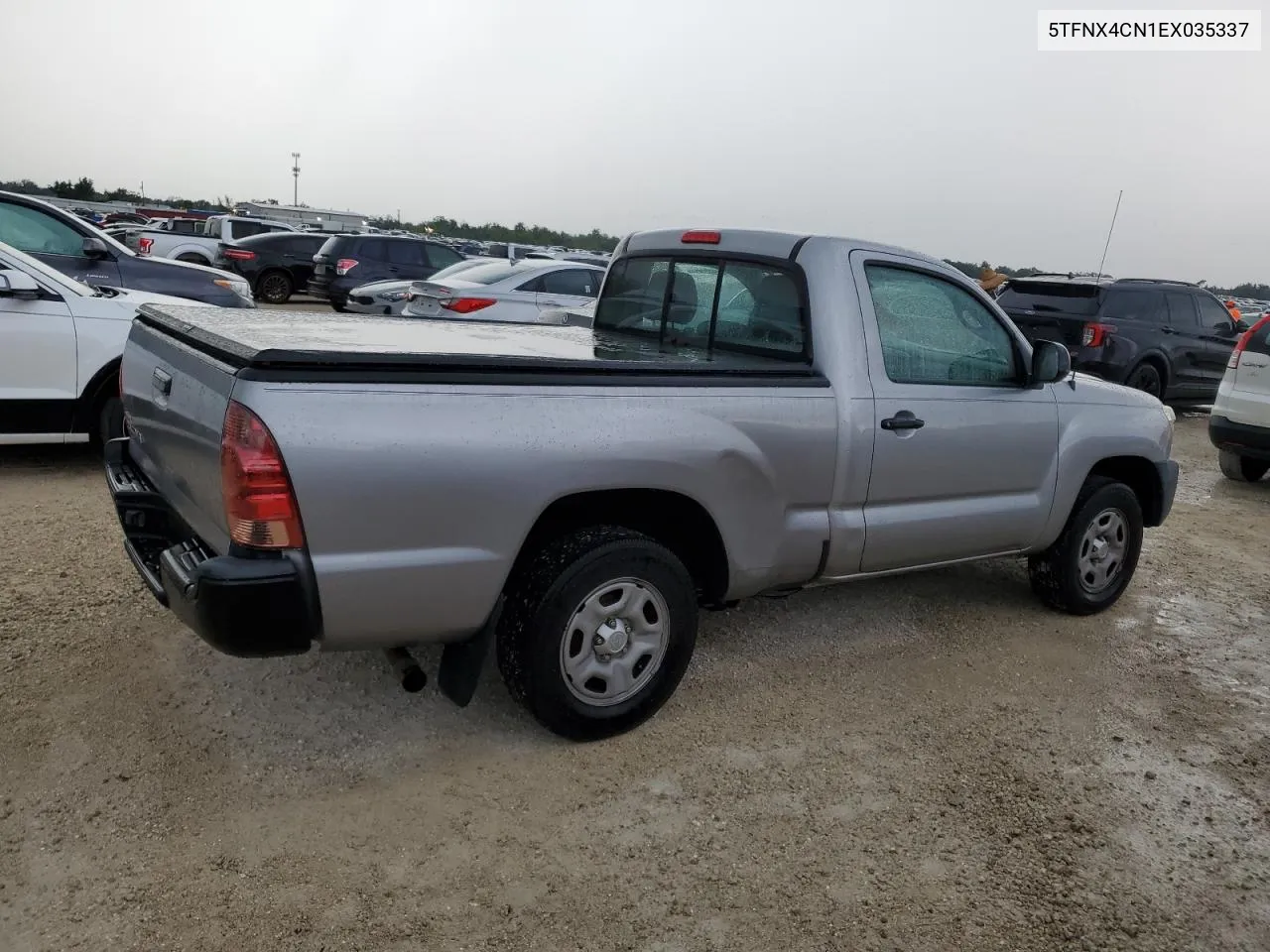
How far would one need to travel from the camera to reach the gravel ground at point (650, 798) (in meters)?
2.62

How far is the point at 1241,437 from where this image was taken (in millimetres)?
8547

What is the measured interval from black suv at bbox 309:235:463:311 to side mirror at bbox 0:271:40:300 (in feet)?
34.5

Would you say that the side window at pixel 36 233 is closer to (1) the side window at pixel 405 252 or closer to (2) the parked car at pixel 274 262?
(1) the side window at pixel 405 252

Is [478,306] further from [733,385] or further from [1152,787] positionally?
[1152,787]

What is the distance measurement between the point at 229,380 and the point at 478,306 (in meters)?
8.02

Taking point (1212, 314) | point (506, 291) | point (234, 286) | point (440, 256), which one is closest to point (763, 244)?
point (234, 286)

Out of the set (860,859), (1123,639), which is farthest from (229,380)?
(1123,639)

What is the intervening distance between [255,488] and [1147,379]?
471 inches

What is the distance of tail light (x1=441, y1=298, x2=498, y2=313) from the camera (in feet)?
34.1

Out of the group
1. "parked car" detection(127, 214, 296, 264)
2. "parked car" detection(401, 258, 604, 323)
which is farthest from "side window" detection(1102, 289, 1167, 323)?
"parked car" detection(127, 214, 296, 264)

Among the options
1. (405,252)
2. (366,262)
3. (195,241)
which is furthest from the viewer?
(195,241)

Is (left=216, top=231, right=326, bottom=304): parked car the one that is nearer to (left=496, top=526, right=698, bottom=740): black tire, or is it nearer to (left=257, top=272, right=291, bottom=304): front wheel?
(left=257, top=272, right=291, bottom=304): front wheel

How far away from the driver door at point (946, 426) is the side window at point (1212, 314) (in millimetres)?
9752

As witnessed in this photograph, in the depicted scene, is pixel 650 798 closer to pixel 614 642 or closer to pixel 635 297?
pixel 614 642
